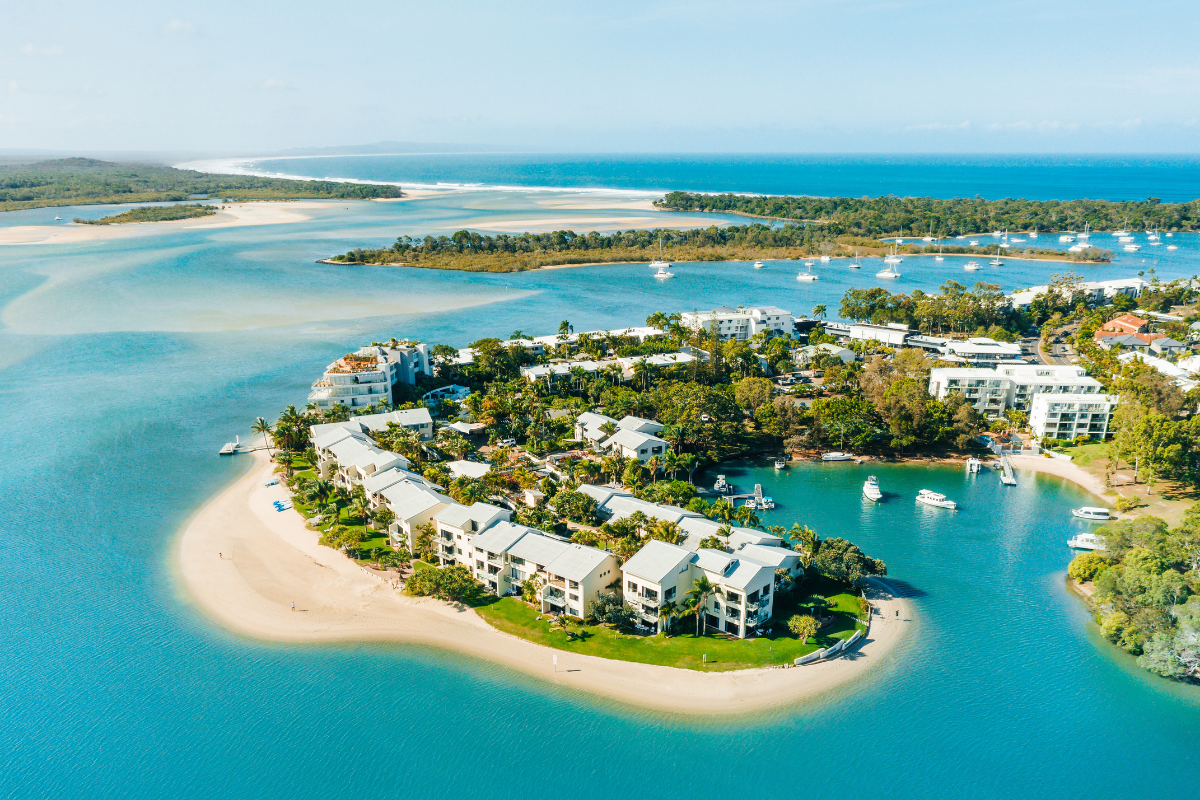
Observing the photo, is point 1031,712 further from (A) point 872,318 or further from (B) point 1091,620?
(A) point 872,318

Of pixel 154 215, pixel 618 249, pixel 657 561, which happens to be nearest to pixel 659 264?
pixel 618 249

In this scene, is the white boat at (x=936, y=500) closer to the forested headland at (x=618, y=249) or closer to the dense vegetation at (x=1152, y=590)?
the dense vegetation at (x=1152, y=590)

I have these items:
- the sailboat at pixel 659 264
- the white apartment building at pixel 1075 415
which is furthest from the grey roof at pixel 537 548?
the sailboat at pixel 659 264

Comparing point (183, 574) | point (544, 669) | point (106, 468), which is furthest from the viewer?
point (106, 468)

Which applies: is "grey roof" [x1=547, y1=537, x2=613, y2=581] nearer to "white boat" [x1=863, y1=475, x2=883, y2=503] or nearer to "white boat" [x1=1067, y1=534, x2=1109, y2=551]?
"white boat" [x1=863, y1=475, x2=883, y2=503]

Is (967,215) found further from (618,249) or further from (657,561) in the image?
(657,561)

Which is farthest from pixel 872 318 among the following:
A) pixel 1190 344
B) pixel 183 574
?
pixel 183 574
